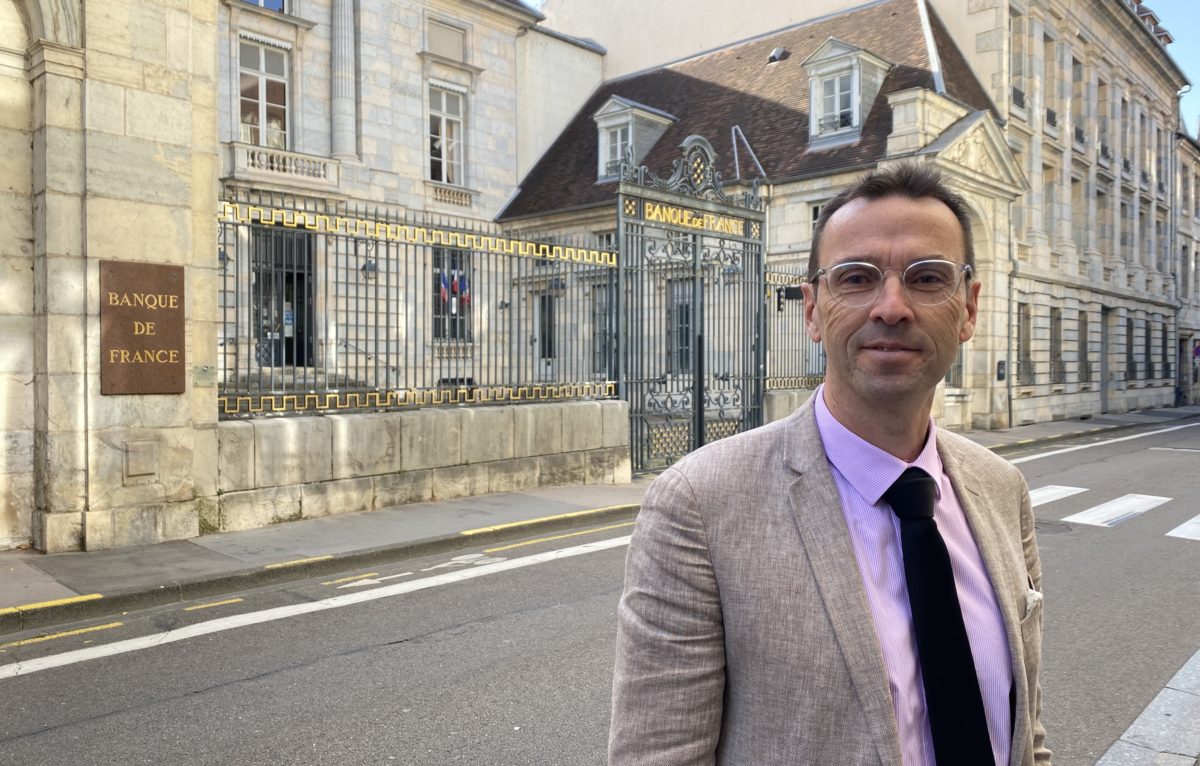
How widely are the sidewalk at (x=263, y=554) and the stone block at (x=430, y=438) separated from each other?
51 centimetres

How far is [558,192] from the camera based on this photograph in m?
27.3

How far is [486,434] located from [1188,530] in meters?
7.77

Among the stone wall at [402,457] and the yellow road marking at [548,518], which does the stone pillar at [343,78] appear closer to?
the stone wall at [402,457]

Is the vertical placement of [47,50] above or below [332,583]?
above

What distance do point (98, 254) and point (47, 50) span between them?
68.5 inches

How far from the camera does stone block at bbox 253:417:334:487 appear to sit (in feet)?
29.2

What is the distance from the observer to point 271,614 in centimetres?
629

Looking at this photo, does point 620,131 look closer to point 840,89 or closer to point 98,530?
point 840,89

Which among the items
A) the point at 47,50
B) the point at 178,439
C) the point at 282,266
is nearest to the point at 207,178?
the point at 282,266

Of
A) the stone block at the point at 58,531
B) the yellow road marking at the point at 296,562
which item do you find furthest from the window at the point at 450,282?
the stone block at the point at 58,531

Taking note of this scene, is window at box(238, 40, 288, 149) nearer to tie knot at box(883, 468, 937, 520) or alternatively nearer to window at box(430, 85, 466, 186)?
window at box(430, 85, 466, 186)

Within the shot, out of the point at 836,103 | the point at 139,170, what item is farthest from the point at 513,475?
the point at 836,103

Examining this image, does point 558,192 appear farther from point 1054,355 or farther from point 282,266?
point 282,266

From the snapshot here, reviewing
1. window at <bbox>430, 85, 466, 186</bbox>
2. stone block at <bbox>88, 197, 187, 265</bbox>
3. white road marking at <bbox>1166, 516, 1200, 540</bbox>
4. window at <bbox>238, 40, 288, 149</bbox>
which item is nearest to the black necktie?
stone block at <bbox>88, 197, 187, 265</bbox>
